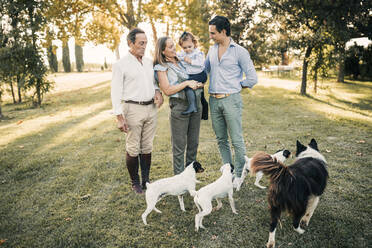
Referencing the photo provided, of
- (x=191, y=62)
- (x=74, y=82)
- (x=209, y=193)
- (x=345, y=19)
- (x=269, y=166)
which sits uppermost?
(x=345, y=19)

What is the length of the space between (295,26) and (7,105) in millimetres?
15507

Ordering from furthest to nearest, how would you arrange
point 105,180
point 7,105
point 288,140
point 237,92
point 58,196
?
1. point 7,105
2. point 288,140
3. point 105,180
4. point 58,196
5. point 237,92

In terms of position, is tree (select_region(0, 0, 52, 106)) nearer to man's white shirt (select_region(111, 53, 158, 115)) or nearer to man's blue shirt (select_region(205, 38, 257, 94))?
man's white shirt (select_region(111, 53, 158, 115))

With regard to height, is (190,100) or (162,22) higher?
(162,22)

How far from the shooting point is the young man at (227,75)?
3115 millimetres

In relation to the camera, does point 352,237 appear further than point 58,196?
No

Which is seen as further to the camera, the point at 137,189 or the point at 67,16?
the point at 67,16

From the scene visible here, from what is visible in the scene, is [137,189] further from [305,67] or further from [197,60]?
[305,67]

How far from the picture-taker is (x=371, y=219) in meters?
2.88

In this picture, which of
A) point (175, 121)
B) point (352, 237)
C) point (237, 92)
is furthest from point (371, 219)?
point (175, 121)

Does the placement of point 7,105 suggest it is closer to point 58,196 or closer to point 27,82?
point 27,82

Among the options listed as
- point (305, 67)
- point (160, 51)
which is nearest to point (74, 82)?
point (305, 67)

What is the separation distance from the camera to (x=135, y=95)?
3270 mm

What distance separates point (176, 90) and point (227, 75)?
722 millimetres
